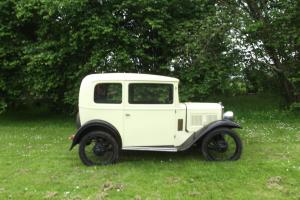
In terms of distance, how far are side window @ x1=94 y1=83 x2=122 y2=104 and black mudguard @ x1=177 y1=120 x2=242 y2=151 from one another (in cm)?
163

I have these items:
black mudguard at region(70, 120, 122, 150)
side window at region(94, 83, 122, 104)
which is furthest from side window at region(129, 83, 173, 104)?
black mudguard at region(70, 120, 122, 150)

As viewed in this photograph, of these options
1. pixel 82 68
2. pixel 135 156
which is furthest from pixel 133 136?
pixel 82 68

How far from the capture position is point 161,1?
11.8 m

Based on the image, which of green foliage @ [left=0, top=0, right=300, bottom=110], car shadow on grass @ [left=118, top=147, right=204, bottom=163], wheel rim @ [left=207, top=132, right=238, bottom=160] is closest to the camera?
wheel rim @ [left=207, top=132, right=238, bottom=160]

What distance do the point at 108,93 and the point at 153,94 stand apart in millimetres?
929

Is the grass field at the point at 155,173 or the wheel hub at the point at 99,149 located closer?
the grass field at the point at 155,173

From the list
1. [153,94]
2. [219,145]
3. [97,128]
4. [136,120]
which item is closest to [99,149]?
[97,128]

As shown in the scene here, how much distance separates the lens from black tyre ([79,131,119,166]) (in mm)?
7023

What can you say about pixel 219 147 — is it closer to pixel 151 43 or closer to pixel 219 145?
pixel 219 145

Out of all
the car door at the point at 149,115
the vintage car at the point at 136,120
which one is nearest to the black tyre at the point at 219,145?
the vintage car at the point at 136,120

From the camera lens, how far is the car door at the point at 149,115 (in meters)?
7.01

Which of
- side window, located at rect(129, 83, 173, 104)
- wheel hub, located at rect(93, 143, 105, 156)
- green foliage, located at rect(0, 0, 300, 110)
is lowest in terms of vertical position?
wheel hub, located at rect(93, 143, 105, 156)

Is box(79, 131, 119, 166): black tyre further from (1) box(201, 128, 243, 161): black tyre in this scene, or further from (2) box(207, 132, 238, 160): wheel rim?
(2) box(207, 132, 238, 160): wheel rim

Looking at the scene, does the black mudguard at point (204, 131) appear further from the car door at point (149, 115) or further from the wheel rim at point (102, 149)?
the wheel rim at point (102, 149)
